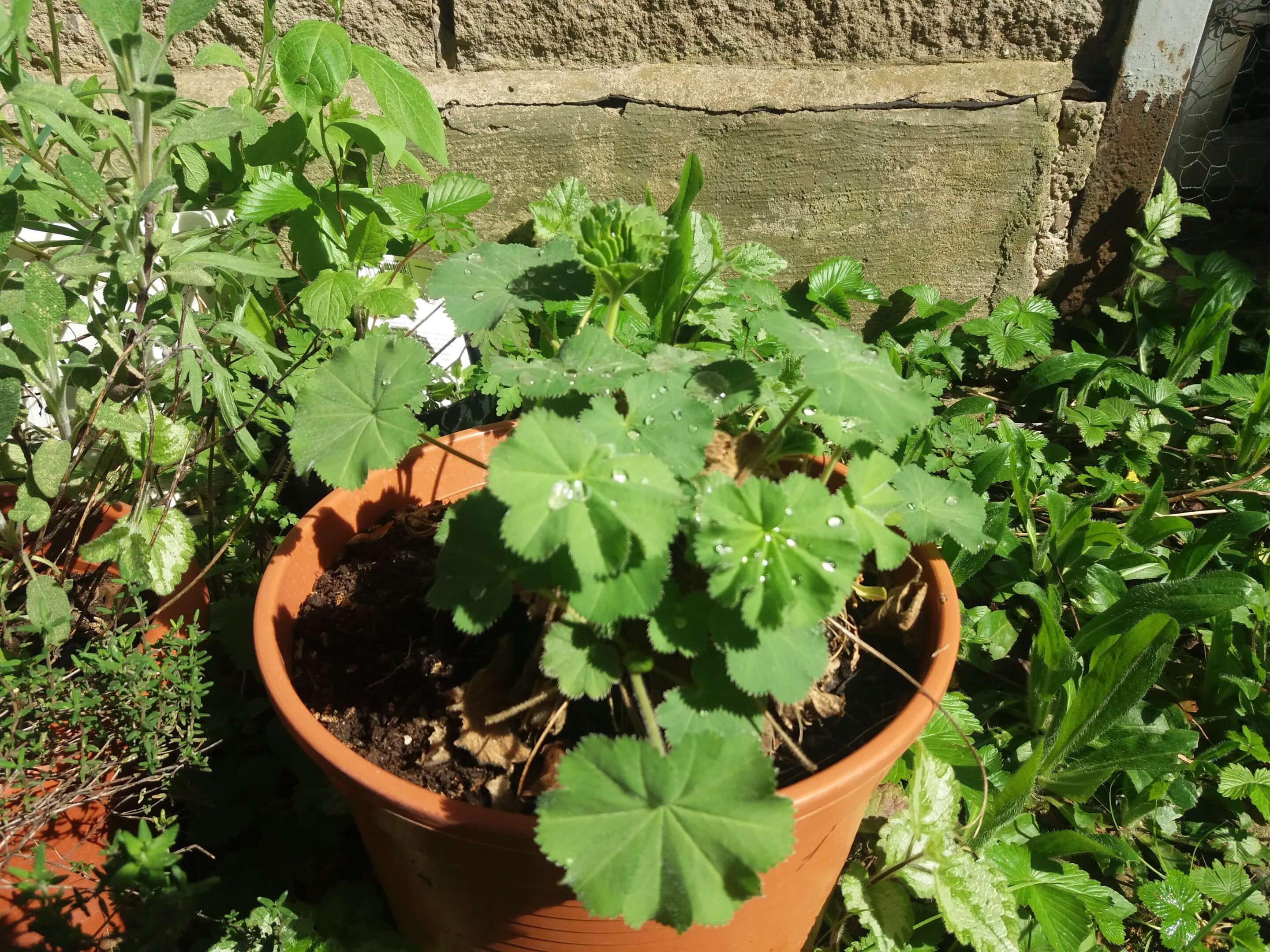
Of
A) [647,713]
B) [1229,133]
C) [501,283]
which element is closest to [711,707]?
[647,713]

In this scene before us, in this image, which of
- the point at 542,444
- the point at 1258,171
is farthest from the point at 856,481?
the point at 1258,171

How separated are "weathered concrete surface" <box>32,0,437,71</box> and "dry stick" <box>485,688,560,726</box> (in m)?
1.91

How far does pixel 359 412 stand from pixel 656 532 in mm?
490

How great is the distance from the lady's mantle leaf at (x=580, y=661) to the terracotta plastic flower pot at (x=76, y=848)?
708mm

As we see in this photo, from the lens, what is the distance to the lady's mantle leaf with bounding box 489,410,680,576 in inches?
37.7

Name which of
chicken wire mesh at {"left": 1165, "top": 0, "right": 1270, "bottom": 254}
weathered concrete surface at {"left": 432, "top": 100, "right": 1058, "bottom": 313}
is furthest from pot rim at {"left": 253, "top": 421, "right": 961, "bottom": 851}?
chicken wire mesh at {"left": 1165, "top": 0, "right": 1270, "bottom": 254}

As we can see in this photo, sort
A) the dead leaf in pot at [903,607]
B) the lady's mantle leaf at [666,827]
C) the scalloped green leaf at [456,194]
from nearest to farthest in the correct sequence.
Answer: the lady's mantle leaf at [666,827] < the dead leaf in pot at [903,607] < the scalloped green leaf at [456,194]

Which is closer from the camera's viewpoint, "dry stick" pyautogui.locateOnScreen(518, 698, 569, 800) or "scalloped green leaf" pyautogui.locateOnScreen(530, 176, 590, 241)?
"dry stick" pyautogui.locateOnScreen(518, 698, 569, 800)

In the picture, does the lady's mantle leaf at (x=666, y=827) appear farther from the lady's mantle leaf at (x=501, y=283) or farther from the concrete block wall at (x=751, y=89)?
the concrete block wall at (x=751, y=89)

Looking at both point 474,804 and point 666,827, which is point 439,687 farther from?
point 666,827

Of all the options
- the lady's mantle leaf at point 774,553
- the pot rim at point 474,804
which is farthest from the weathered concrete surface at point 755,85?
the lady's mantle leaf at point 774,553

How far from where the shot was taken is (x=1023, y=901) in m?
1.60

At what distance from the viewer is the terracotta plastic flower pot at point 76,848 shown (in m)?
1.34

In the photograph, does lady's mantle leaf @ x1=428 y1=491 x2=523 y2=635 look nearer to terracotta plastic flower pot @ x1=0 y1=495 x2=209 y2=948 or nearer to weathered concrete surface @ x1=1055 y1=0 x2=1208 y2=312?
terracotta plastic flower pot @ x1=0 y1=495 x2=209 y2=948
